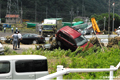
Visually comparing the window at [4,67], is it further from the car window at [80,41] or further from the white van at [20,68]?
the car window at [80,41]

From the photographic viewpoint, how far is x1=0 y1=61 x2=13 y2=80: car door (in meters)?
7.90

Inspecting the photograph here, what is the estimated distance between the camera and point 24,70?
816cm

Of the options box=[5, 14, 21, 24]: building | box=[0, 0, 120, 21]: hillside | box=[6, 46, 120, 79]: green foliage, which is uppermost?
box=[0, 0, 120, 21]: hillside

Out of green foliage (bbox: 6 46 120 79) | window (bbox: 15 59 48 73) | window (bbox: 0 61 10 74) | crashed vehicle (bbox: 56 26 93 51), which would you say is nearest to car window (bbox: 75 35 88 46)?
crashed vehicle (bbox: 56 26 93 51)

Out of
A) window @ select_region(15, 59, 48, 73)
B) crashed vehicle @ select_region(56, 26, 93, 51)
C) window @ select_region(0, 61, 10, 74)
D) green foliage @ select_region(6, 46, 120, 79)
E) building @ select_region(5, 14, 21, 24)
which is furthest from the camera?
building @ select_region(5, 14, 21, 24)

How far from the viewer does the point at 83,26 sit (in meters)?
A: 68.2

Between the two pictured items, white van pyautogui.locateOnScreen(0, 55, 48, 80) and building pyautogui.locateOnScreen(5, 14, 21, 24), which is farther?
building pyautogui.locateOnScreen(5, 14, 21, 24)

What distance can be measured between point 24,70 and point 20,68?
15 cm

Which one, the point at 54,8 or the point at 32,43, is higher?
the point at 54,8

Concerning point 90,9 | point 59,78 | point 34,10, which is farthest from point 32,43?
point 90,9

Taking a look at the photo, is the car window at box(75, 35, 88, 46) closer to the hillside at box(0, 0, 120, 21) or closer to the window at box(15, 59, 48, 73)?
the window at box(15, 59, 48, 73)

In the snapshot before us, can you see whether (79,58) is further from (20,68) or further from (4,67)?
(4,67)

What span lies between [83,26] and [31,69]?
60677mm

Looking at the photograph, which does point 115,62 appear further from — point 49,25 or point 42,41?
point 49,25
